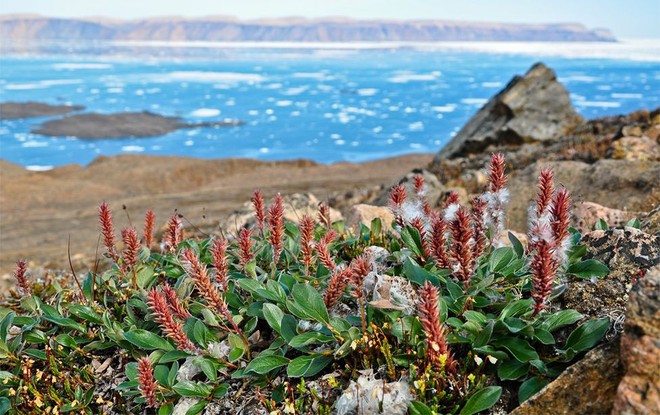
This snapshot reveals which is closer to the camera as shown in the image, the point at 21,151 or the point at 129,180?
the point at 129,180

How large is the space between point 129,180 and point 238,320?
3365 centimetres

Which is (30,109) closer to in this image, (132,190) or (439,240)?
(132,190)

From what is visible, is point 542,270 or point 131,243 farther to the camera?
point 131,243

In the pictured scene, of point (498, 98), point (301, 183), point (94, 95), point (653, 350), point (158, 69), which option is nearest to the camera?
point (653, 350)

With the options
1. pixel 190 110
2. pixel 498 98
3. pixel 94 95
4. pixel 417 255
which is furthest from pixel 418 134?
pixel 417 255

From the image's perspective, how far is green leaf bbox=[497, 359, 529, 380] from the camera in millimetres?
2955

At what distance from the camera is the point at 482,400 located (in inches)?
111

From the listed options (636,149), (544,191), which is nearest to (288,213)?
(544,191)

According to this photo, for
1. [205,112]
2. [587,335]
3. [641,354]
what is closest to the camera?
[641,354]

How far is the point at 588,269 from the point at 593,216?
2769 mm

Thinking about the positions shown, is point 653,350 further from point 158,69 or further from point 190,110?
point 158,69

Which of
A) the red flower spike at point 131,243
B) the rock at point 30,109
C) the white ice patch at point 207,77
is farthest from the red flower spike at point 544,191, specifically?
the white ice patch at point 207,77

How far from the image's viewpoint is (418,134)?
65.1 metres

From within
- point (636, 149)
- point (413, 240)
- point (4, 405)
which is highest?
point (413, 240)
